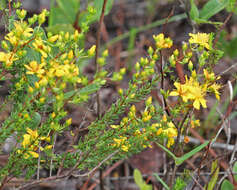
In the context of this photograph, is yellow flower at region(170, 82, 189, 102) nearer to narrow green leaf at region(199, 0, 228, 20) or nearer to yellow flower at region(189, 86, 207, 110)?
yellow flower at region(189, 86, 207, 110)

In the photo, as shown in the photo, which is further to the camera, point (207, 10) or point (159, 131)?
point (207, 10)

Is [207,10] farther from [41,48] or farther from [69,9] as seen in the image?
[41,48]

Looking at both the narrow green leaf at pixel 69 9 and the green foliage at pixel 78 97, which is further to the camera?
the narrow green leaf at pixel 69 9

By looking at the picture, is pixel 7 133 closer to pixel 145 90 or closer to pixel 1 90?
pixel 145 90

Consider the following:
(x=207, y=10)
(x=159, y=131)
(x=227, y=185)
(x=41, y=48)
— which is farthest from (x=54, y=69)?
(x=207, y=10)

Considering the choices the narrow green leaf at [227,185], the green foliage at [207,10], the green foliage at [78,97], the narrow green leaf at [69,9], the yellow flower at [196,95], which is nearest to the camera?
the green foliage at [78,97]

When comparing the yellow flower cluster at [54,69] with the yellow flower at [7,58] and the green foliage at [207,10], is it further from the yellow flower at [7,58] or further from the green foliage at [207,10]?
the green foliage at [207,10]

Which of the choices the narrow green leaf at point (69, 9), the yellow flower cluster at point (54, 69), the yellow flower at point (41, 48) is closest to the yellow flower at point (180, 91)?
the yellow flower cluster at point (54, 69)

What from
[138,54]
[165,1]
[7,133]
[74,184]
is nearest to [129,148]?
[7,133]

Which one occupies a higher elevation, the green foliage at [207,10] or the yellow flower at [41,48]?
the green foliage at [207,10]

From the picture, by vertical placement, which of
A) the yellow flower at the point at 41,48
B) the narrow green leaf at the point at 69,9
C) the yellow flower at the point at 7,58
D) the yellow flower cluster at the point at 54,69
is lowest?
the yellow flower cluster at the point at 54,69

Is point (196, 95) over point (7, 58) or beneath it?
beneath

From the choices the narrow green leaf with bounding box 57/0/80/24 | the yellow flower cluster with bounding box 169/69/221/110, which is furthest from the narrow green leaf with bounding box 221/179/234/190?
the narrow green leaf with bounding box 57/0/80/24
